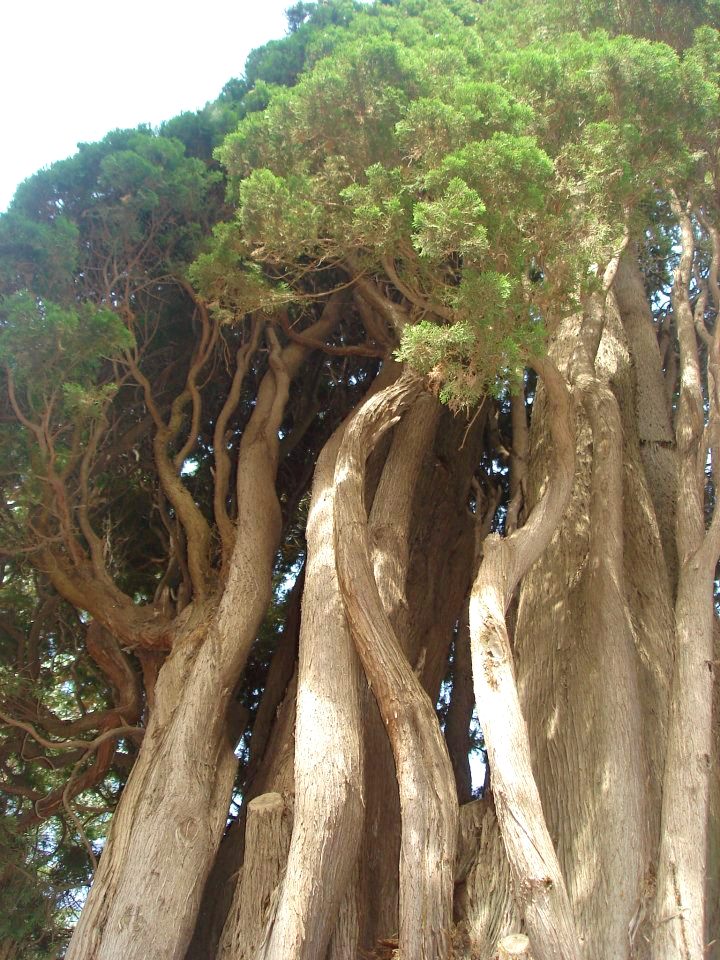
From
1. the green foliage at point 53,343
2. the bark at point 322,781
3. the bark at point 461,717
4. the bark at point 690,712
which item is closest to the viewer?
the bark at point 690,712

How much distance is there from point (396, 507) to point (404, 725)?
2.35 m

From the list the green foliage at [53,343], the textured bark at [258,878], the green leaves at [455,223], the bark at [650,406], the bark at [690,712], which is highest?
the bark at [650,406]

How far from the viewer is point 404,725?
171 inches

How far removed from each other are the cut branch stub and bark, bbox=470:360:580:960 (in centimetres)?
57

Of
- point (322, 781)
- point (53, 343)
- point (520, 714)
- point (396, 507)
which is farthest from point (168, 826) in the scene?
point (53, 343)

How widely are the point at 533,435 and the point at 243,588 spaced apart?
8.57ft

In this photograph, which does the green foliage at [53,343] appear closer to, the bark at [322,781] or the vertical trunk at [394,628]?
the bark at [322,781]

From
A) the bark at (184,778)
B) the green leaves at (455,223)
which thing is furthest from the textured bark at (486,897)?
the green leaves at (455,223)

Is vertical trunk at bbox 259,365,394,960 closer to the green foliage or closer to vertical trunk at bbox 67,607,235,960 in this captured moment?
vertical trunk at bbox 67,607,235,960

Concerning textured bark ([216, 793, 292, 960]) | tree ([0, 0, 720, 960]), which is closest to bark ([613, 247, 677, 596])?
tree ([0, 0, 720, 960])

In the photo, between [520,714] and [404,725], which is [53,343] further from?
[520,714]

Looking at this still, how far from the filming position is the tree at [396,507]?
164 inches

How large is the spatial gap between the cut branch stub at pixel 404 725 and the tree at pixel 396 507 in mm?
20

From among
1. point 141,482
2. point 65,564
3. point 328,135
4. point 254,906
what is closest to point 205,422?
point 141,482
